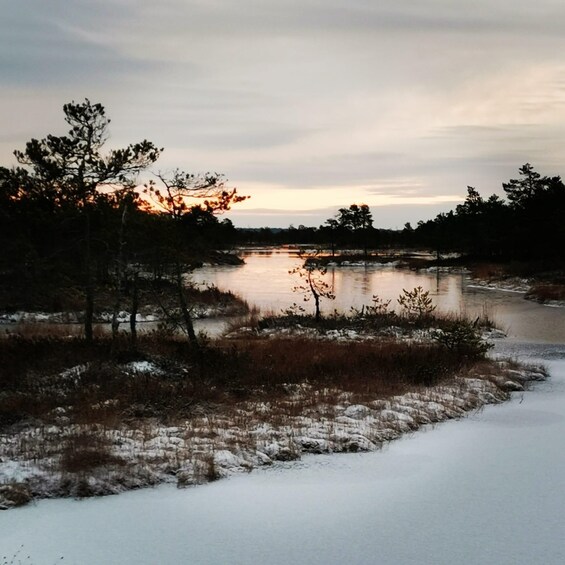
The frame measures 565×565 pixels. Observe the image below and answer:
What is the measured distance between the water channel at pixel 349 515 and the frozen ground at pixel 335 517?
1 centimetres

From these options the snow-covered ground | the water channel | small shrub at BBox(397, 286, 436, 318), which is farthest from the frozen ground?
small shrub at BBox(397, 286, 436, 318)

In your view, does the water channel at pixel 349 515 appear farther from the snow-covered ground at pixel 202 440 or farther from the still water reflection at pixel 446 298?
the still water reflection at pixel 446 298

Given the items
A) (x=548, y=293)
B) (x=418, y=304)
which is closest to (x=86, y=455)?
(x=418, y=304)

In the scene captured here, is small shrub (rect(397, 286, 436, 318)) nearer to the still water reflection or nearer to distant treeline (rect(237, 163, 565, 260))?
the still water reflection

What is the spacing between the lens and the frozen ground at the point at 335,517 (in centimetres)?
601

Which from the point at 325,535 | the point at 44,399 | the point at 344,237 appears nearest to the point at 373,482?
the point at 325,535

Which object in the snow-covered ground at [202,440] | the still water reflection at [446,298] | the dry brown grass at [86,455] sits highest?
the dry brown grass at [86,455]

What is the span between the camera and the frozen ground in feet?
19.7

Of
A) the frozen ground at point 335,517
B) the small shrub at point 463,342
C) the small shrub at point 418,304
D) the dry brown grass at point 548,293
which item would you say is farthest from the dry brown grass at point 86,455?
the dry brown grass at point 548,293

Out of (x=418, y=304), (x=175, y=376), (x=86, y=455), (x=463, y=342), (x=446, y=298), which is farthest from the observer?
(x=446, y=298)

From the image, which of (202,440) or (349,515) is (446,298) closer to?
(202,440)

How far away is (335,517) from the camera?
686cm

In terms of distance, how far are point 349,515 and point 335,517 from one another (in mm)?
184

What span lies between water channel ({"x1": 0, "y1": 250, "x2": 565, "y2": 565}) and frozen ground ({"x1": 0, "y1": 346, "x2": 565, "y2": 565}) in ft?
0.05
